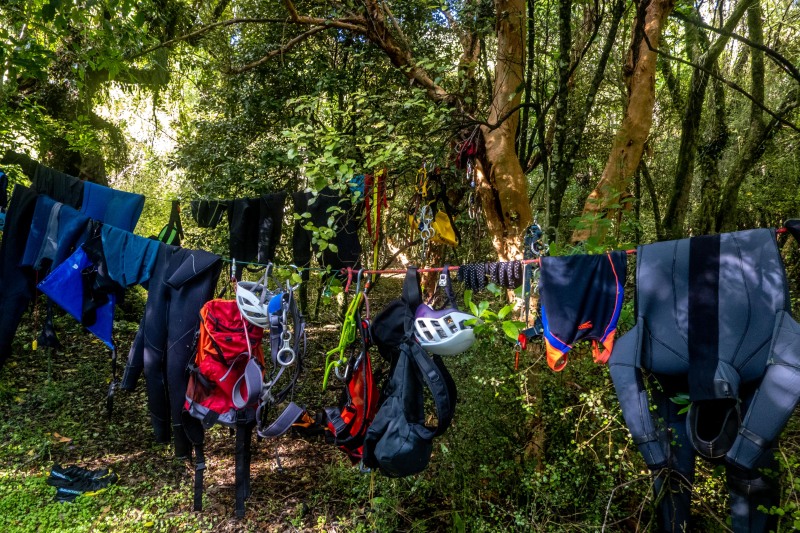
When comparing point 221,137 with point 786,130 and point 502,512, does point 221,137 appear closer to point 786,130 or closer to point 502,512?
point 502,512

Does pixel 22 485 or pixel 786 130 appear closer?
pixel 22 485

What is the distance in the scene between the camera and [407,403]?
239cm

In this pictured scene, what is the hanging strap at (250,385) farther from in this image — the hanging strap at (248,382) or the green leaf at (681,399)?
the green leaf at (681,399)

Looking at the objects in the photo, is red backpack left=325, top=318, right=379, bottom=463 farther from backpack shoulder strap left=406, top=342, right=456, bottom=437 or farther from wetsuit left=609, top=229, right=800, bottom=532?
wetsuit left=609, top=229, right=800, bottom=532

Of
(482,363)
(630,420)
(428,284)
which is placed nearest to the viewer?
(630,420)

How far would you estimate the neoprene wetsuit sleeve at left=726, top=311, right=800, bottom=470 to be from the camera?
5.24 ft

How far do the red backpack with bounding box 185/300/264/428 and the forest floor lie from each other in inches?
37.8

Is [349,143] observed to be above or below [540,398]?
above

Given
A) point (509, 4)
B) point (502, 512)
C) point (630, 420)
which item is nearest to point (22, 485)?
point (502, 512)

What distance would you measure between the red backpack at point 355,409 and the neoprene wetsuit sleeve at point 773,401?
5.38 ft

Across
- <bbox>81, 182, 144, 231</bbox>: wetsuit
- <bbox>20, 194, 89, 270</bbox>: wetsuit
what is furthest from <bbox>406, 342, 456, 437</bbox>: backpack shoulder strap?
<bbox>20, 194, 89, 270</bbox>: wetsuit

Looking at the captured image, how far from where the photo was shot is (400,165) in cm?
364

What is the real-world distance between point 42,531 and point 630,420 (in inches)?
138

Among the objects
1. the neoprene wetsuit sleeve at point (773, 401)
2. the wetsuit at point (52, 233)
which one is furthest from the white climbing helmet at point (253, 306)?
the neoprene wetsuit sleeve at point (773, 401)
